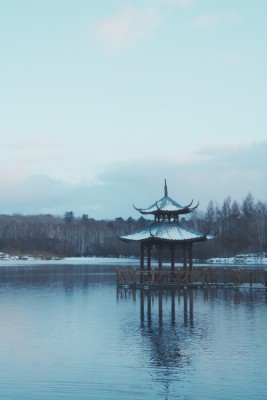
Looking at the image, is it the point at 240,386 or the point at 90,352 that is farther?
the point at 90,352

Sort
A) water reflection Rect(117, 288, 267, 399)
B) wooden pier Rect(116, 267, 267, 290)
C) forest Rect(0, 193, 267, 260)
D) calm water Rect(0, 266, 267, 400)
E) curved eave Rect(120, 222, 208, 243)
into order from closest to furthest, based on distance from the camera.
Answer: calm water Rect(0, 266, 267, 400) → water reflection Rect(117, 288, 267, 399) → wooden pier Rect(116, 267, 267, 290) → curved eave Rect(120, 222, 208, 243) → forest Rect(0, 193, 267, 260)

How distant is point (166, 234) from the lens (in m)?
42.8

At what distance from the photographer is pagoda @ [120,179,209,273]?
139ft

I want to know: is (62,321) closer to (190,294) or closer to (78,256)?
(190,294)

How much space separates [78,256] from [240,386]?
138 metres

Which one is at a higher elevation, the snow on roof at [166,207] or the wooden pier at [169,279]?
the snow on roof at [166,207]

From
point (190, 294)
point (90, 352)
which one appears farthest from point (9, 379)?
point (190, 294)

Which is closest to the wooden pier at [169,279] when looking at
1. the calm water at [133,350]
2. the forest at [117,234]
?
the calm water at [133,350]

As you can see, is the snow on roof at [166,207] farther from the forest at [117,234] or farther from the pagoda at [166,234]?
the forest at [117,234]

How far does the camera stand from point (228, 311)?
27.7 meters

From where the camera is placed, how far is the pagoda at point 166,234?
4250 centimetres

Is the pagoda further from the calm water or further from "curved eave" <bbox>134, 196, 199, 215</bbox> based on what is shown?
the calm water

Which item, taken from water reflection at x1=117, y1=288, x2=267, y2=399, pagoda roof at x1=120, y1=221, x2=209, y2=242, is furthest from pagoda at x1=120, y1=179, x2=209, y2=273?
water reflection at x1=117, y1=288, x2=267, y2=399

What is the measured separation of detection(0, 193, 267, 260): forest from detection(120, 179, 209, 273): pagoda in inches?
2271
